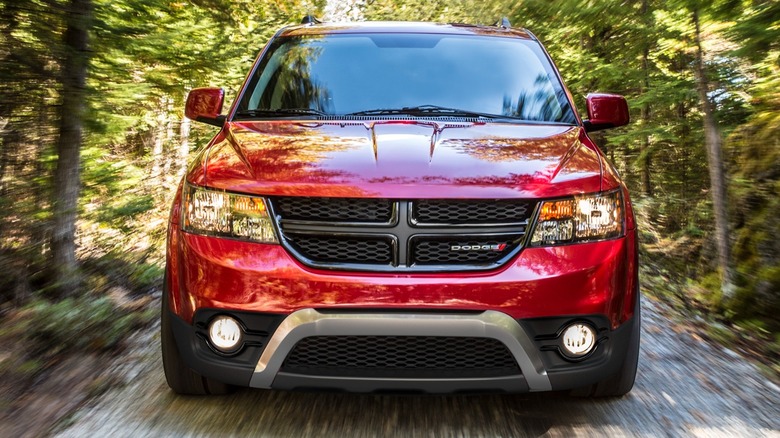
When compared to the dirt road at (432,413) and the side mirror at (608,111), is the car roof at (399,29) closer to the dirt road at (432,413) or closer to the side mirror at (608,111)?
the side mirror at (608,111)

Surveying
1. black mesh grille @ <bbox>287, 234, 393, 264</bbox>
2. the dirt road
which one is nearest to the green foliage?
the dirt road

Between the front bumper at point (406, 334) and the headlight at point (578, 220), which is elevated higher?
the headlight at point (578, 220)

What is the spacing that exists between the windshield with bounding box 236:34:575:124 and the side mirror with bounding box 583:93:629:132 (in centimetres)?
23

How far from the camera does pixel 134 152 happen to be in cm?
830

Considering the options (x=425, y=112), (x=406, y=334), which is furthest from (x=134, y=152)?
(x=406, y=334)

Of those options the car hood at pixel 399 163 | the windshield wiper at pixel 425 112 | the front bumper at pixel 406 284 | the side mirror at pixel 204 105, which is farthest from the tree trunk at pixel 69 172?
the front bumper at pixel 406 284

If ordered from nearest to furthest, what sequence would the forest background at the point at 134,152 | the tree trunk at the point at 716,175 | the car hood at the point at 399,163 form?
the car hood at the point at 399,163 → the forest background at the point at 134,152 → the tree trunk at the point at 716,175

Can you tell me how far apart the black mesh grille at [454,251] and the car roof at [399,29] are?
2182mm

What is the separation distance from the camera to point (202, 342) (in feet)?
9.36

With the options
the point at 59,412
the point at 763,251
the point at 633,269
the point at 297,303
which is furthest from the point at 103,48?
the point at 763,251

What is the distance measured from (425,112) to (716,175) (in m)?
4.46

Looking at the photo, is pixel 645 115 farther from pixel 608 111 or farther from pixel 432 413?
pixel 432 413

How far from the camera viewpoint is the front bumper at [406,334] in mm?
2633

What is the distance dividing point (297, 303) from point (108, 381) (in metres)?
1.46
